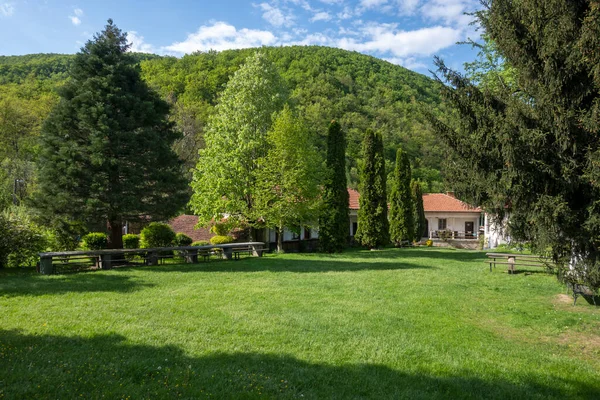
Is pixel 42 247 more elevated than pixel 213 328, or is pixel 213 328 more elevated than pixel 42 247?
pixel 42 247

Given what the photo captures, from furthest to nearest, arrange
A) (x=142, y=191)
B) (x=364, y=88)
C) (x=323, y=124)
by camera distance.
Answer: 1. (x=364, y=88)
2. (x=323, y=124)
3. (x=142, y=191)

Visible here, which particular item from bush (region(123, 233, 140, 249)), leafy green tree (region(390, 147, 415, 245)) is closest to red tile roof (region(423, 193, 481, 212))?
leafy green tree (region(390, 147, 415, 245))

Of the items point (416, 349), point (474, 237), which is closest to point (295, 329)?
point (416, 349)

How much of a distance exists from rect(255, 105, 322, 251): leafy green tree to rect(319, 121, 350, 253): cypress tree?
179 cm

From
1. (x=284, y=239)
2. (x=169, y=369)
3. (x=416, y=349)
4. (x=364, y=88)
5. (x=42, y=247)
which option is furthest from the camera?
(x=364, y=88)

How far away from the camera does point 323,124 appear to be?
46750mm

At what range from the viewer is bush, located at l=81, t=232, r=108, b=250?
56.4 ft

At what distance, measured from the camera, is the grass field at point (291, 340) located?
4762mm

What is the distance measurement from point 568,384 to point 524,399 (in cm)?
94

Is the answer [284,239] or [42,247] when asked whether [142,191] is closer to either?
[42,247]

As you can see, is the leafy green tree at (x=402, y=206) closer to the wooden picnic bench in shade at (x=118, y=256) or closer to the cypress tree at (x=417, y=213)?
the cypress tree at (x=417, y=213)

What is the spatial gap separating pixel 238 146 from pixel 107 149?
8.28m

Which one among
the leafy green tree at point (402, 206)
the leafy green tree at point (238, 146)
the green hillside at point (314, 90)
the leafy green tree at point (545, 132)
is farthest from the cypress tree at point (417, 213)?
the leafy green tree at point (545, 132)

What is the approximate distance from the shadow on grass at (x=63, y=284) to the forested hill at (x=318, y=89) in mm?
30856
